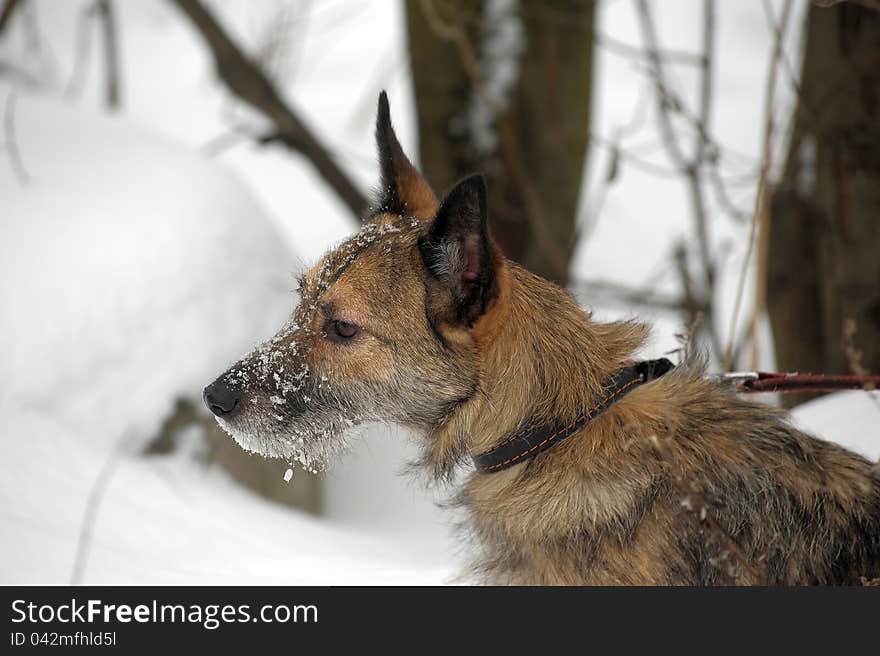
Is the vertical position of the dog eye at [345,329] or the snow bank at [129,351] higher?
the snow bank at [129,351]

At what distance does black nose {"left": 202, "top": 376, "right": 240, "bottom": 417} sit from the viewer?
2.81 m

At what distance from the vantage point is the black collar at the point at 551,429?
2623mm

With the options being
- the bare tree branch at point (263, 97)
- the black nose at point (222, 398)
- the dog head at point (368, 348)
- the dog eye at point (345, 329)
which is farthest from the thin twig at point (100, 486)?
the bare tree branch at point (263, 97)

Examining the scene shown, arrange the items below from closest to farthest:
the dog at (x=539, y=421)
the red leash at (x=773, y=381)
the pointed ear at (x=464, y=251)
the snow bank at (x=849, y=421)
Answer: the pointed ear at (x=464, y=251) < the dog at (x=539, y=421) < the red leash at (x=773, y=381) < the snow bank at (x=849, y=421)

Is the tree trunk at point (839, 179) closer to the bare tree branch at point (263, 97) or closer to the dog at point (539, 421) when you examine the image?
the dog at point (539, 421)

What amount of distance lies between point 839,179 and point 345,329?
3177 millimetres

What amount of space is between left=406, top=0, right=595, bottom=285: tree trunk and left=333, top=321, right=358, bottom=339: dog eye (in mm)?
3431

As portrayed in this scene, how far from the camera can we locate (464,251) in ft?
8.22

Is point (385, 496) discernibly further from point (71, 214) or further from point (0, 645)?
point (0, 645)

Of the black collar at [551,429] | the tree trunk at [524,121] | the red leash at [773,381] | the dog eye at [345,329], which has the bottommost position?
the black collar at [551,429]

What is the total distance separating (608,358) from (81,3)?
1158 cm

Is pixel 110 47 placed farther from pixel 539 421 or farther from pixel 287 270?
pixel 539 421

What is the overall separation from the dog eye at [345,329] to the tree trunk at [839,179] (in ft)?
9.06

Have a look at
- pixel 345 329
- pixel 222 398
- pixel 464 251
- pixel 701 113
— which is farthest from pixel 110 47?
pixel 464 251
